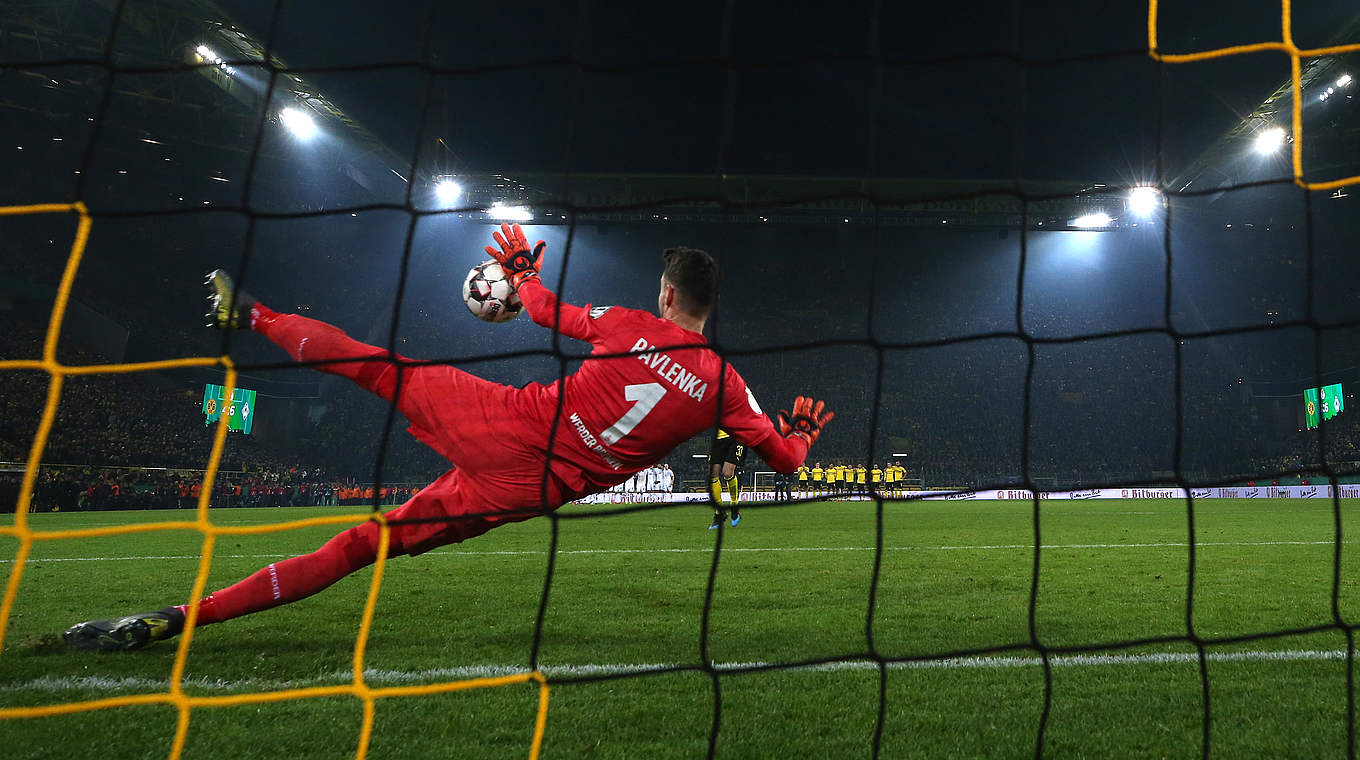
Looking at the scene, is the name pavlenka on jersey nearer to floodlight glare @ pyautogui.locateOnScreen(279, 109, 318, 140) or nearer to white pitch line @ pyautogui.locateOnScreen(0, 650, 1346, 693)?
white pitch line @ pyautogui.locateOnScreen(0, 650, 1346, 693)

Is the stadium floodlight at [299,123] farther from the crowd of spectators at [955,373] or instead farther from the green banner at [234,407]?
the green banner at [234,407]

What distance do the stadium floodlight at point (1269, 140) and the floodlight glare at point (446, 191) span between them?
21.2 metres

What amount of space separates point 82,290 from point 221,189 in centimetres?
413

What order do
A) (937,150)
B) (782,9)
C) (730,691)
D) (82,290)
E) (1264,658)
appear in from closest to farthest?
→ (730,691) < (1264,658) < (782,9) < (82,290) < (937,150)

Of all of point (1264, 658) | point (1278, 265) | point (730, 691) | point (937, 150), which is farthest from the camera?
point (1278, 265)

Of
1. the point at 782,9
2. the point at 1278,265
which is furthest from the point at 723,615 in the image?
the point at 1278,265

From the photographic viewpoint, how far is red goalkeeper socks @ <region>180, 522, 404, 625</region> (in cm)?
308

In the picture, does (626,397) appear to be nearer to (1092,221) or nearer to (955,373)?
(955,373)

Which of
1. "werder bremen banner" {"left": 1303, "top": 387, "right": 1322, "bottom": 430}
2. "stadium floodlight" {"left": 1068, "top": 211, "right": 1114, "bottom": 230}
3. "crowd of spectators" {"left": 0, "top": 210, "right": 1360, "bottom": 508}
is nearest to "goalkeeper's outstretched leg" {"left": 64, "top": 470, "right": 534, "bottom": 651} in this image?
"crowd of spectators" {"left": 0, "top": 210, "right": 1360, "bottom": 508}

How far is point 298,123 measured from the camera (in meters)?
19.8

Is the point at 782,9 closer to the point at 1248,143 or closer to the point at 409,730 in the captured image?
the point at 1248,143

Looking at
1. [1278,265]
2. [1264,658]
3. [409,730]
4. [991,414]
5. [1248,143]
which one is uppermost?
[1248,143]

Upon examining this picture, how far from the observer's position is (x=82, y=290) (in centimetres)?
1992

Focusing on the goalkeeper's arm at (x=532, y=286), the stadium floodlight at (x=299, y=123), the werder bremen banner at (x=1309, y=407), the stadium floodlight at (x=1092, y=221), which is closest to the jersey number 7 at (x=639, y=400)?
the goalkeeper's arm at (x=532, y=286)
